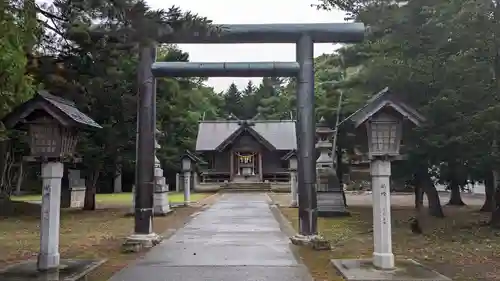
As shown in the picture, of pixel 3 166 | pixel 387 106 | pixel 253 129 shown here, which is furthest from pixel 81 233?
pixel 253 129

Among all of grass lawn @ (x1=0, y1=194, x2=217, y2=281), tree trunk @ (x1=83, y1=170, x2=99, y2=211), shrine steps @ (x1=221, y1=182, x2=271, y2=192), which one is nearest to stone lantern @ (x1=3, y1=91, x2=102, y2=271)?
grass lawn @ (x1=0, y1=194, x2=217, y2=281)

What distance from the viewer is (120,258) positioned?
9805mm

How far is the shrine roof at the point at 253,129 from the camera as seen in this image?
44.3m

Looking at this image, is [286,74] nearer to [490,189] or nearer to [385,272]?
[385,272]

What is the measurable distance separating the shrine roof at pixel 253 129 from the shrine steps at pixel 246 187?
14.0 feet

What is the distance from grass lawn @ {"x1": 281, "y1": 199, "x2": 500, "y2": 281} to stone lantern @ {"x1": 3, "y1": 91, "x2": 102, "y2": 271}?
14.0ft

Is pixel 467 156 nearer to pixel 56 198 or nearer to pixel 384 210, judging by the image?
pixel 384 210

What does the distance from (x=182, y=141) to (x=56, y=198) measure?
106 ft

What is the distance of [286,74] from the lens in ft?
37.6

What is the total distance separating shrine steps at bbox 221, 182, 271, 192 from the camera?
39.9 metres

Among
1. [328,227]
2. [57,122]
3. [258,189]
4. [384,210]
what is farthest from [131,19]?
[258,189]

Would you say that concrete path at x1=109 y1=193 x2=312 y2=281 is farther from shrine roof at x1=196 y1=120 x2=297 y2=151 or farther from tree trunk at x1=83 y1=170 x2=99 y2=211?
shrine roof at x1=196 y1=120 x2=297 y2=151

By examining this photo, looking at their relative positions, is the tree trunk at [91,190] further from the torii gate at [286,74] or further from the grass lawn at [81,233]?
the torii gate at [286,74]

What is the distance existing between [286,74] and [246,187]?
96.2ft
